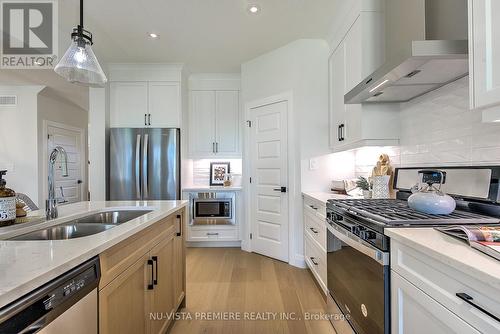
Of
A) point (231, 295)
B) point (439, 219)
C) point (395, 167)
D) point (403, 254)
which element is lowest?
point (231, 295)

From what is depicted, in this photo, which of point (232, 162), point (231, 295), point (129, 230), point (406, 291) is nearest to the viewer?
point (406, 291)

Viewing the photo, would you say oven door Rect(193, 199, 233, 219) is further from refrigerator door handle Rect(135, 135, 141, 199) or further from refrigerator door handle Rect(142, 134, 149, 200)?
refrigerator door handle Rect(135, 135, 141, 199)

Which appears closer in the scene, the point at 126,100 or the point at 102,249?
the point at 102,249

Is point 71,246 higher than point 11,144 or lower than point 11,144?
lower

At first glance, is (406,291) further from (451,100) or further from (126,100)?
(126,100)

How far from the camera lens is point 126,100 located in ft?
12.3

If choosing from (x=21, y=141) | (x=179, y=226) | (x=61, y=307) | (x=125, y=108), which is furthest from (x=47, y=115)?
(x=61, y=307)

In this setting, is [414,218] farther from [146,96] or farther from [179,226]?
[146,96]

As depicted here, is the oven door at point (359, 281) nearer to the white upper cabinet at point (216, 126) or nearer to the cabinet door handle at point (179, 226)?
the cabinet door handle at point (179, 226)

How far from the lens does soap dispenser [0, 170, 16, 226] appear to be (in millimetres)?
1115

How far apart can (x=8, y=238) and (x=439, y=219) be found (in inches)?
73.9

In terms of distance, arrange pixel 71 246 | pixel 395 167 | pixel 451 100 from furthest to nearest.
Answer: pixel 395 167, pixel 451 100, pixel 71 246

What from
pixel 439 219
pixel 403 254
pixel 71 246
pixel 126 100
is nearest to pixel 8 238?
pixel 71 246

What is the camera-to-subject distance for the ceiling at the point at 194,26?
7.97 feet
